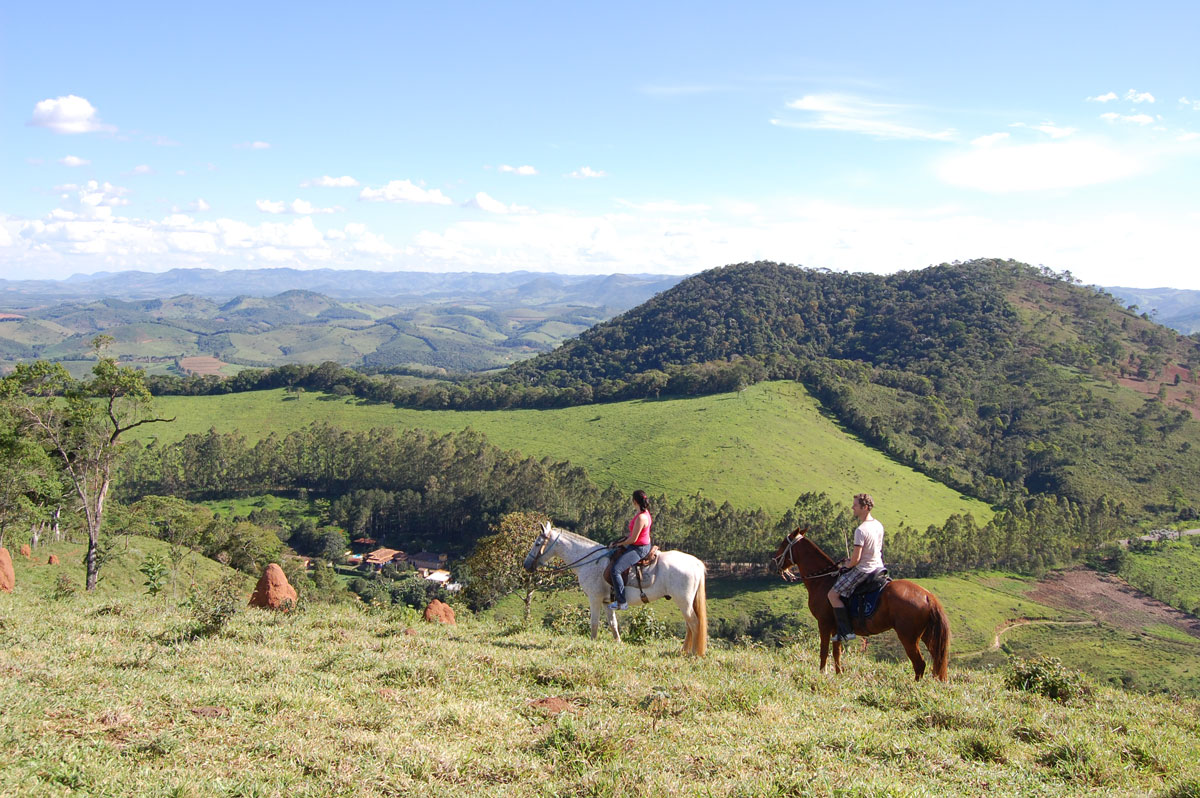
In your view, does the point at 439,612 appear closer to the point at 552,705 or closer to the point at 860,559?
the point at 552,705

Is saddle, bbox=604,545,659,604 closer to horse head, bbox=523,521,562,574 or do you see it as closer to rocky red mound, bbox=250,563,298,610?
horse head, bbox=523,521,562,574

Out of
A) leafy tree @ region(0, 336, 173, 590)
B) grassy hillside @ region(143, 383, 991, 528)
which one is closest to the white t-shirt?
leafy tree @ region(0, 336, 173, 590)

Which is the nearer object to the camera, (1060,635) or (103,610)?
(103,610)

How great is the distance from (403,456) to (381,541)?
12.5 metres

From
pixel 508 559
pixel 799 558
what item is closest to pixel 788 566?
pixel 799 558

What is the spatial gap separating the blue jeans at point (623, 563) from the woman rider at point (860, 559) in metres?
3.70

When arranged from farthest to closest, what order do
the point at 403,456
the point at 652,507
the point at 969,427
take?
1. the point at 969,427
2. the point at 403,456
3. the point at 652,507

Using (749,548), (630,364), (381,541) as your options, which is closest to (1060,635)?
(749,548)

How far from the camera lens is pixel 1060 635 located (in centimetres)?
5156

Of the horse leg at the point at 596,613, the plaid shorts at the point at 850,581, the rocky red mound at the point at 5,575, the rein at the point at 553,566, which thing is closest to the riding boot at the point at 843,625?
the plaid shorts at the point at 850,581

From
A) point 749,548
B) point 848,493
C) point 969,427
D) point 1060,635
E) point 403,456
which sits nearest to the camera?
point 1060,635

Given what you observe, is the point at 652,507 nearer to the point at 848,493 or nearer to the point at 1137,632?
the point at 848,493

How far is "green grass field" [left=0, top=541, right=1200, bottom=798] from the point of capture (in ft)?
20.4

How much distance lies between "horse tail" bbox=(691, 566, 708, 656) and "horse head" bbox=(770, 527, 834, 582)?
1.65 metres
